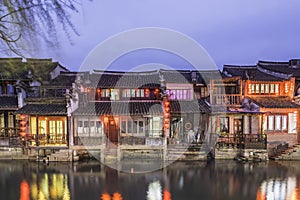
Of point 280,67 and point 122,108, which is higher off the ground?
point 280,67

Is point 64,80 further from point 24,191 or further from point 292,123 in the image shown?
point 292,123

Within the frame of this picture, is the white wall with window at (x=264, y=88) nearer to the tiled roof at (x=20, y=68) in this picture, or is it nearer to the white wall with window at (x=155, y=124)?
the white wall with window at (x=155, y=124)

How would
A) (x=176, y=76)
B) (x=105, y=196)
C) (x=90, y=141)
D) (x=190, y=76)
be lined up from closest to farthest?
1. (x=105, y=196)
2. (x=90, y=141)
3. (x=176, y=76)
4. (x=190, y=76)

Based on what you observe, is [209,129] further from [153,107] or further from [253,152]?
[153,107]

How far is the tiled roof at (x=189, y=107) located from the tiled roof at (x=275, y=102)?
433 cm

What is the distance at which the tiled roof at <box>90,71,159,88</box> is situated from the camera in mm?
22433

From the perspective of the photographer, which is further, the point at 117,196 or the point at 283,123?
the point at 283,123

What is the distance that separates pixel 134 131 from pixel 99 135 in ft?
9.39

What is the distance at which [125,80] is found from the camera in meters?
23.8

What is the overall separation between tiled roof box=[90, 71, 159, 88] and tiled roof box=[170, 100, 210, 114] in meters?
2.50

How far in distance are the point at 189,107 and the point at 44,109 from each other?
12.0m

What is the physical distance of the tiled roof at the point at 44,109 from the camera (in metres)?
19.0

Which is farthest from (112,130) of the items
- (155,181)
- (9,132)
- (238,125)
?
(238,125)

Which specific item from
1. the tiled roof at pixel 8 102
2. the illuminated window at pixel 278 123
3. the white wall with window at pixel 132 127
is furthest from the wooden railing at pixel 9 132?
the illuminated window at pixel 278 123
